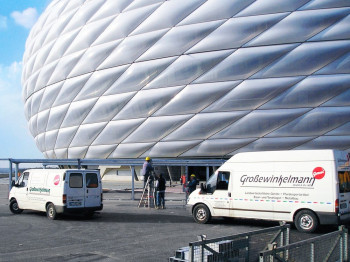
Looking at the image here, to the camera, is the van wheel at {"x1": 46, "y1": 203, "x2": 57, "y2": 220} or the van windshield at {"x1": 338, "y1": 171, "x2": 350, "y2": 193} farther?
the van wheel at {"x1": 46, "y1": 203, "x2": 57, "y2": 220}

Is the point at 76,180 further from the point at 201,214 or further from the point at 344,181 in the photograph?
the point at 344,181

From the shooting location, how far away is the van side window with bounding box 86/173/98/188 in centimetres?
1342

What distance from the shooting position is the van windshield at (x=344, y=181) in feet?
33.7

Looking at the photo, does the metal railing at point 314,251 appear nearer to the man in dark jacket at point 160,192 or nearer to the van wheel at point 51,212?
the van wheel at point 51,212

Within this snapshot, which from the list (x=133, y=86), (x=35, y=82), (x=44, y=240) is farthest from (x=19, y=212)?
(x=35, y=82)

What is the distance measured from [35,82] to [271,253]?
30231mm

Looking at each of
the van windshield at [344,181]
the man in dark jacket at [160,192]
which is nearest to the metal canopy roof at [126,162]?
the man in dark jacket at [160,192]

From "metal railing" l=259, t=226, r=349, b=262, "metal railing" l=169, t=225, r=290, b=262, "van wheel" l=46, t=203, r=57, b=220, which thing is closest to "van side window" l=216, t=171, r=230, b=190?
"van wheel" l=46, t=203, r=57, b=220

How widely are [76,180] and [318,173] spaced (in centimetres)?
734

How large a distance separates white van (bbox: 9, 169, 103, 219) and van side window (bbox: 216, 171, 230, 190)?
4135 millimetres

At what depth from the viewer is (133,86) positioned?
78.9ft

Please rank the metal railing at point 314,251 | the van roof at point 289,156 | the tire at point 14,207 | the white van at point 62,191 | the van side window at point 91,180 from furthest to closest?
1. the tire at point 14,207
2. the van side window at point 91,180
3. the white van at point 62,191
4. the van roof at point 289,156
5. the metal railing at point 314,251

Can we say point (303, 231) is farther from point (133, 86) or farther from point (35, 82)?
point (35, 82)

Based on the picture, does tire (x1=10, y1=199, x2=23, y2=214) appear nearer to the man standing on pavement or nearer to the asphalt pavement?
the asphalt pavement
